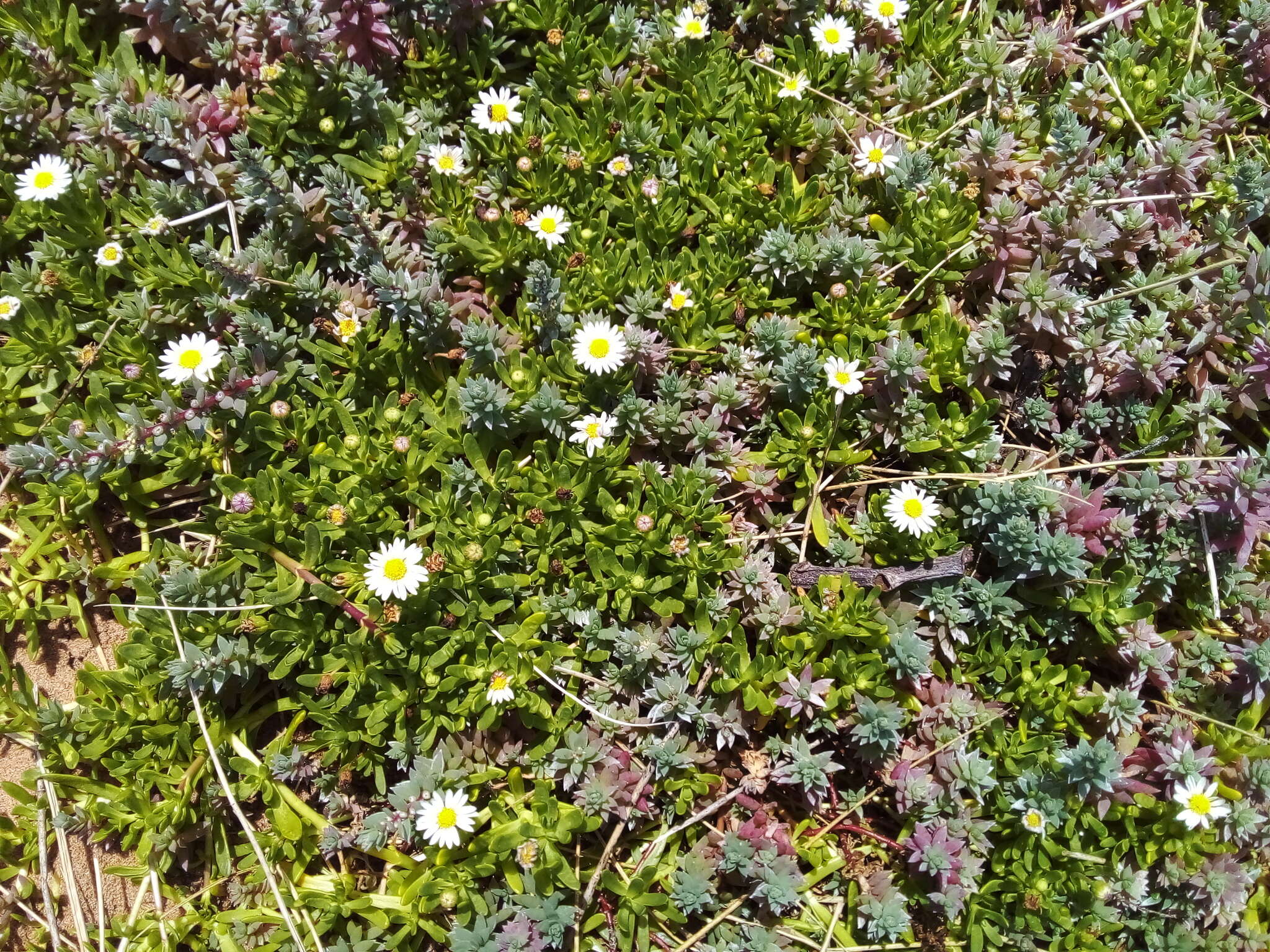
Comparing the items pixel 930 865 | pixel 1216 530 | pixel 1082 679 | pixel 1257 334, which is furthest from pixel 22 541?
pixel 1257 334

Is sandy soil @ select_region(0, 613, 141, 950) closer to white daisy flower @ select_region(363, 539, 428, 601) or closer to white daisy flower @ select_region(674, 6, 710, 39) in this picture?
white daisy flower @ select_region(363, 539, 428, 601)

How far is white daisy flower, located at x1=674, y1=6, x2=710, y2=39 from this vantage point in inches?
162

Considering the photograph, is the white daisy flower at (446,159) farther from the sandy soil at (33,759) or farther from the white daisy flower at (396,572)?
the sandy soil at (33,759)

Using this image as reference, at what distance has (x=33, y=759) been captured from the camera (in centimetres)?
365

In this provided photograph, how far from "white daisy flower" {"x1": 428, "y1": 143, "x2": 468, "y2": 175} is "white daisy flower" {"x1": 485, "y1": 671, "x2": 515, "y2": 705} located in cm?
231

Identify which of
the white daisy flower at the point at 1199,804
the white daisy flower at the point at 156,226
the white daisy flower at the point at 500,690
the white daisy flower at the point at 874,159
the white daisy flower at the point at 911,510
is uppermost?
the white daisy flower at the point at 156,226

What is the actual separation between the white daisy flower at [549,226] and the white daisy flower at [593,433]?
2.90ft

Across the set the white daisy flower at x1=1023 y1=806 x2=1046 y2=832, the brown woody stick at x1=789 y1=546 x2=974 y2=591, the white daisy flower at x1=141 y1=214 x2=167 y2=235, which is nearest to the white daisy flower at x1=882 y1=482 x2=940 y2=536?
the brown woody stick at x1=789 y1=546 x2=974 y2=591

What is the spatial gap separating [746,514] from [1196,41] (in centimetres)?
327

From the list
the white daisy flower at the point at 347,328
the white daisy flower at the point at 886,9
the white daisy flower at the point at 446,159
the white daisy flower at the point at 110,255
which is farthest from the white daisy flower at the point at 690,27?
the white daisy flower at the point at 110,255

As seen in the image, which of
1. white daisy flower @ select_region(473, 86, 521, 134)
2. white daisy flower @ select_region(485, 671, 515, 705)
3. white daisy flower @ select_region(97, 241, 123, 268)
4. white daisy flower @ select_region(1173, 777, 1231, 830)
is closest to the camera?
white daisy flower @ select_region(1173, 777, 1231, 830)

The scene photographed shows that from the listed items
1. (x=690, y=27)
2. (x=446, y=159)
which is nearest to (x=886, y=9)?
(x=690, y=27)

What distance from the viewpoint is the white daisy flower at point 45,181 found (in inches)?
149

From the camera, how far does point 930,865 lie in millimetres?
3078
